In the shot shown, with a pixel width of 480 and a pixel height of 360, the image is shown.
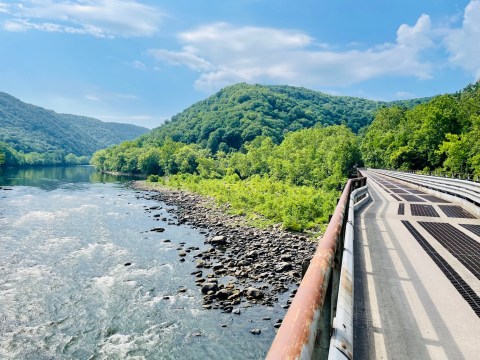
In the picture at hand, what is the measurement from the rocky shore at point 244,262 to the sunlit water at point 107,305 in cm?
75

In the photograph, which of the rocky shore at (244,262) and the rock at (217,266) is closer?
the rocky shore at (244,262)

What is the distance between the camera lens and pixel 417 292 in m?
5.00

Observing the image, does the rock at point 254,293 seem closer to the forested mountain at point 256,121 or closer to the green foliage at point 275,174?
the green foliage at point 275,174

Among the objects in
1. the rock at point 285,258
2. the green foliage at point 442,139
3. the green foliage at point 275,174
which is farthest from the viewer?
the green foliage at point 442,139

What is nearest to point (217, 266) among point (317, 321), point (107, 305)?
point (107, 305)

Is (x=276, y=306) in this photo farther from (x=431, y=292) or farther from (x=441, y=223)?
(x=431, y=292)

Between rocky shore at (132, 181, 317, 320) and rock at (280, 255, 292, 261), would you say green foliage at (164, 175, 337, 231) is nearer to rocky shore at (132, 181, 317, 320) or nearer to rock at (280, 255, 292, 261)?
rocky shore at (132, 181, 317, 320)

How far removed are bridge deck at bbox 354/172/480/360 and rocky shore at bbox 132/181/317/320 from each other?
4436 mm

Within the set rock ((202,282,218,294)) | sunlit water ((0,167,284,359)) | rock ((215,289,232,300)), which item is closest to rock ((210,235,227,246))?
sunlit water ((0,167,284,359))

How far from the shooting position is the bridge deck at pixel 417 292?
11.5 ft

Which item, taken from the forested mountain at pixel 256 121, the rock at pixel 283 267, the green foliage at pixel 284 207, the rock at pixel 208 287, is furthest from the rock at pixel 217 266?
the forested mountain at pixel 256 121

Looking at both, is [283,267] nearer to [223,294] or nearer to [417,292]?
[223,294]

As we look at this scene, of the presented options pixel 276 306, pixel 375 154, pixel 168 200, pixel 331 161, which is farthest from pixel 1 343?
pixel 375 154

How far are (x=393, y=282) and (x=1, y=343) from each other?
14.5 m
